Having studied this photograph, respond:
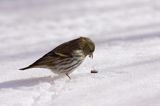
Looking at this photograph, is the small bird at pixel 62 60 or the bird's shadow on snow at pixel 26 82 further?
the small bird at pixel 62 60

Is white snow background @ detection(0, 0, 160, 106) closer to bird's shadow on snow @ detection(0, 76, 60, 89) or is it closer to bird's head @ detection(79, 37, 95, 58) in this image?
bird's shadow on snow @ detection(0, 76, 60, 89)

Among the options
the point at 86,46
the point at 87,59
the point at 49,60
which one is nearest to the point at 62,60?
the point at 49,60

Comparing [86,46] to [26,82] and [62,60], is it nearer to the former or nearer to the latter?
[62,60]

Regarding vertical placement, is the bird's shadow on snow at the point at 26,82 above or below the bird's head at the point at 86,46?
below

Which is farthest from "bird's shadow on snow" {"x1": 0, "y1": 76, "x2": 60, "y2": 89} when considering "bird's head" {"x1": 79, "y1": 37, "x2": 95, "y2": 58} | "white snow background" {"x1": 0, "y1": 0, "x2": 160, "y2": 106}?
"bird's head" {"x1": 79, "y1": 37, "x2": 95, "y2": 58}

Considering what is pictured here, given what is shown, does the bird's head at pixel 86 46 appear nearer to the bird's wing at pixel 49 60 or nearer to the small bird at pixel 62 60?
the small bird at pixel 62 60

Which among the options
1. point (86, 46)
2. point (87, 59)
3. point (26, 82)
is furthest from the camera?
point (87, 59)

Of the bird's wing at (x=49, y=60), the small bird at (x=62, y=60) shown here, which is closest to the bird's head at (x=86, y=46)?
the small bird at (x=62, y=60)

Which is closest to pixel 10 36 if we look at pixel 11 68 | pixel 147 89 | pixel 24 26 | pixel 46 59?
pixel 24 26
